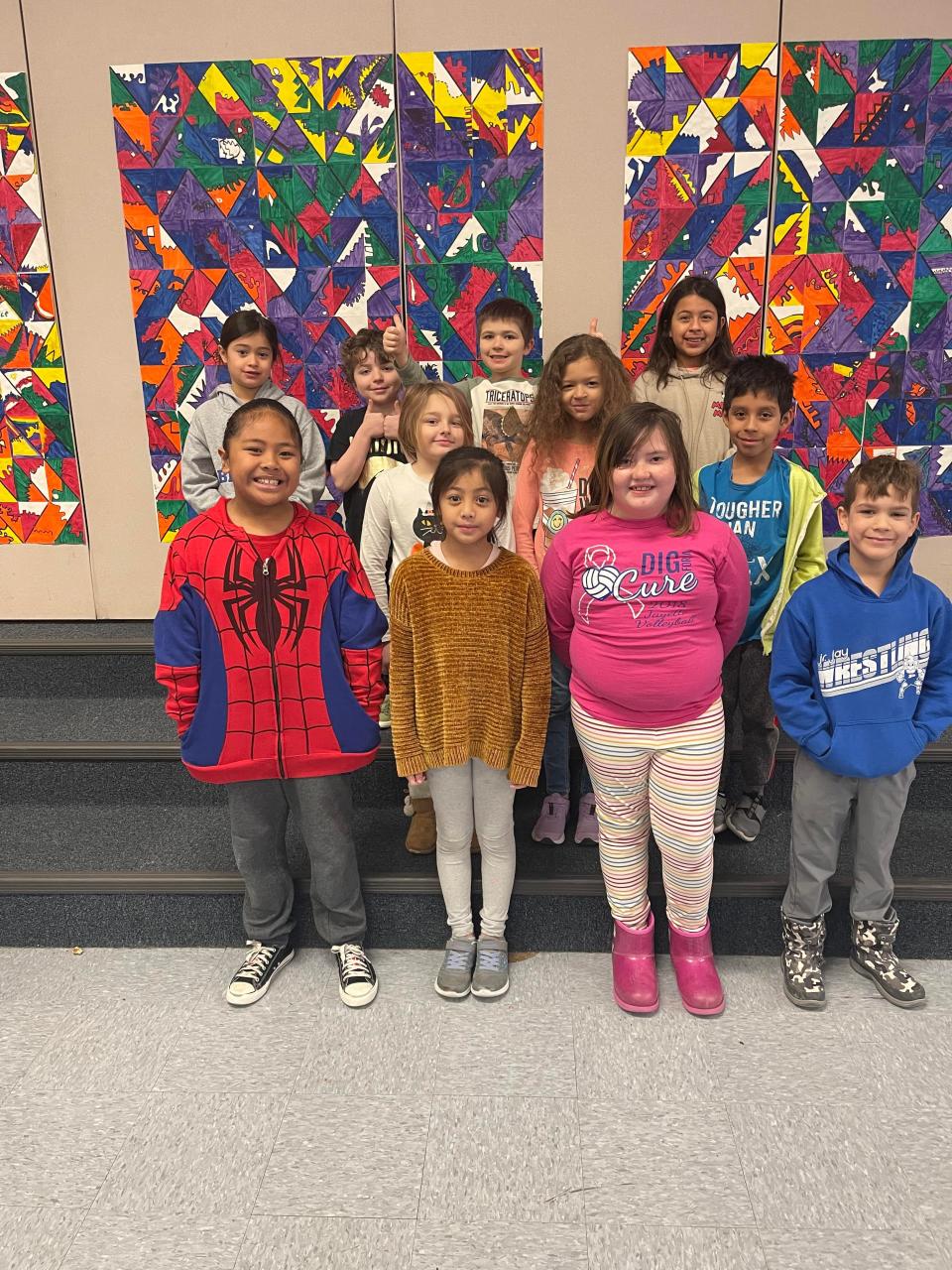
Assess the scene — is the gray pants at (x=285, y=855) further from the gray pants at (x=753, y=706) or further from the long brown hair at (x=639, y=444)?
the gray pants at (x=753, y=706)

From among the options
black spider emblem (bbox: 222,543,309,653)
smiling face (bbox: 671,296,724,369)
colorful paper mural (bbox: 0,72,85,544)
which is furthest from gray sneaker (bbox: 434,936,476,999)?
colorful paper mural (bbox: 0,72,85,544)

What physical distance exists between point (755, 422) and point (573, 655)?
0.66 metres

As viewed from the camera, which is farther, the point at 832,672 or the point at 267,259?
the point at 267,259

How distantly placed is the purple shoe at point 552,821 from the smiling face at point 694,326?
46.3 inches

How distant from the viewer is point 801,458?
10.3ft

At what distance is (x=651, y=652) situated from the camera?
5.90 ft

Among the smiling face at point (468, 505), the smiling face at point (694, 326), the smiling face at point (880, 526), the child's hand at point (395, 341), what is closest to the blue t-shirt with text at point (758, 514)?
the smiling face at point (880, 526)

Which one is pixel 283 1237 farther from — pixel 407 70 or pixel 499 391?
pixel 407 70

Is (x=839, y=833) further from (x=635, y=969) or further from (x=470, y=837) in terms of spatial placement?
(x=470, y=837)

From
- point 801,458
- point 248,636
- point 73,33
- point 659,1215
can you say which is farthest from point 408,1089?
point 73,33

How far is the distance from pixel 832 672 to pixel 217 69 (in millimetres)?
2667

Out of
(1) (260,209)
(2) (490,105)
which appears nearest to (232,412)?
(1) (260,209)

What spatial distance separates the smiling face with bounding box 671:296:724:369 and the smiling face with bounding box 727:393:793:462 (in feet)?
1.16

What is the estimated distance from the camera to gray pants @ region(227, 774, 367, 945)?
1.99 metres
